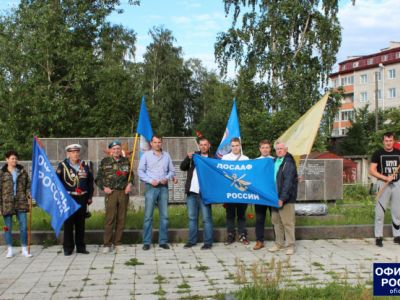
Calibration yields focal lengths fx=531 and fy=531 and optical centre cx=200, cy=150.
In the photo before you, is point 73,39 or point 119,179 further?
point 73,39

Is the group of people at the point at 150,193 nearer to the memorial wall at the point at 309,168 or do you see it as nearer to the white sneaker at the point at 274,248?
the white sneaker at the point at 274,248

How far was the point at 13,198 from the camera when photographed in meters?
8.50

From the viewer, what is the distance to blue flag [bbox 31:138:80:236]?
27.2 feet

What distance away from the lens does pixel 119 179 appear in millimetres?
8695

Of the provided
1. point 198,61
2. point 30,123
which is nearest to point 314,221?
point 30,123

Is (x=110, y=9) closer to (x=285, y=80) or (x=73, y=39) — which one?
(x=73, y=39)

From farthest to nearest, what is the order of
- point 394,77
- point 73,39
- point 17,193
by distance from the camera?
1. point 394,77
2. point 73,39
3. point 17,193

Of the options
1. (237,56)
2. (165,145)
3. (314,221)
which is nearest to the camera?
(314,221)

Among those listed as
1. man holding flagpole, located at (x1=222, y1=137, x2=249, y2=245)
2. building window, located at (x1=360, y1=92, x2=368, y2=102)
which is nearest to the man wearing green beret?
man holding flagpole, located at (x1=222, y1=137, x2=249, y2=245)

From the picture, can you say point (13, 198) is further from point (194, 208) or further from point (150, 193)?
point (194, 208)

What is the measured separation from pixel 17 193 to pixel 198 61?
52.9 metres

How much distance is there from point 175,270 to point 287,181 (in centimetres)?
242

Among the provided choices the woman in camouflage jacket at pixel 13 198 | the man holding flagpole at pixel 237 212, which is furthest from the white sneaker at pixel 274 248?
the woman in camouflage jacket at pixel 13 198

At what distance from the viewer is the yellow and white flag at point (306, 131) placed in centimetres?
944
